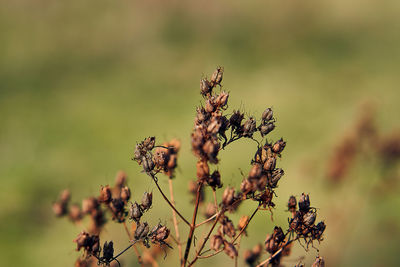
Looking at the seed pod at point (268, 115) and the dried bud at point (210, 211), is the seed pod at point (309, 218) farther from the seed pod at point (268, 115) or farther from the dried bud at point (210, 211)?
the dried bud at point (210, 211)

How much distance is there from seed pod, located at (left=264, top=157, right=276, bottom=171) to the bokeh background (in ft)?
13.0

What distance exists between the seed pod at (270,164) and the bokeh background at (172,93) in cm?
396

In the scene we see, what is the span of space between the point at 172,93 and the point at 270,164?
34.3 feet

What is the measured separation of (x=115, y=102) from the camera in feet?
38.4

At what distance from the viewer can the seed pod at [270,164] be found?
206 cm

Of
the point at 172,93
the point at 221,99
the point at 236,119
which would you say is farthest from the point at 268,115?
the point at 172,93

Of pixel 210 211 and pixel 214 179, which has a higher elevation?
pixel 210 211

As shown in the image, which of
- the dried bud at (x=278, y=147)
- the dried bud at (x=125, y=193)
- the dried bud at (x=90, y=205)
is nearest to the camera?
the dried bud at (x=278, y=147)

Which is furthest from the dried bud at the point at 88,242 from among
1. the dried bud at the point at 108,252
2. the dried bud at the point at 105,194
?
Result: the dried bud at the point at 105,194

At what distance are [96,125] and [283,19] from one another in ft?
27.0

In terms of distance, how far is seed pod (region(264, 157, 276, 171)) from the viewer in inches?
81.3

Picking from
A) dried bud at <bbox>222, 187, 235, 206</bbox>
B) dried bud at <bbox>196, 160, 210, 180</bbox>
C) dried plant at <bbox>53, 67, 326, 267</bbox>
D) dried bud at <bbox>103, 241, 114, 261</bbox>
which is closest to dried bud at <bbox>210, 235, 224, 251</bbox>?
dried plant at <bbox>53, 67, 326, 267</bbox>

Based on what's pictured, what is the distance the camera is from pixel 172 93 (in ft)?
40.5

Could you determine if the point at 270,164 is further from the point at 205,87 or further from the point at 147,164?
the point at 147,164
